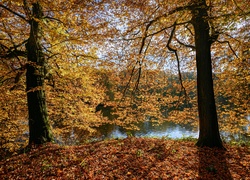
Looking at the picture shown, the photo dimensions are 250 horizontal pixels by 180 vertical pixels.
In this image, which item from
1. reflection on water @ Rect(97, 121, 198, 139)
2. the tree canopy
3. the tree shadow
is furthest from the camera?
reflection on water @ Rect(97, 121, 198, 139)

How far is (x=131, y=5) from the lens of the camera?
6.80 metres

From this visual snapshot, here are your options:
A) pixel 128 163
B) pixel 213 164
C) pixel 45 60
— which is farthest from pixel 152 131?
pixel 128 163

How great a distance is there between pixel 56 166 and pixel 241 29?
10.6 metres

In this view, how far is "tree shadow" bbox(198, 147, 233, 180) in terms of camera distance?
4375mm

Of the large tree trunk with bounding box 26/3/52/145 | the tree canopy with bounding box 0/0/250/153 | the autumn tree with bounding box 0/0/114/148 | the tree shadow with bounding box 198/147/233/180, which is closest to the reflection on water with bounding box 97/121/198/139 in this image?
the tree canopy with bounding box 0/0/250/153

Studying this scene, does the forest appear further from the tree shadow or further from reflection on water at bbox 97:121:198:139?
reflection on water at bbox 97:121:198:139

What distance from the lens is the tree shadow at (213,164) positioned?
172 inches

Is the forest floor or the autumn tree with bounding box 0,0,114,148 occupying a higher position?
the autumn tree with bounding box 0,0,114,148

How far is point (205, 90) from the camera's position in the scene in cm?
629

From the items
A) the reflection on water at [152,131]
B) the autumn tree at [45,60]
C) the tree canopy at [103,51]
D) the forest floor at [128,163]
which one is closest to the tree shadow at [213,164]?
the forest floor at [128,163]

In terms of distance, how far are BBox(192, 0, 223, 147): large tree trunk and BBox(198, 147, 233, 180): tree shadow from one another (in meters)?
0.42

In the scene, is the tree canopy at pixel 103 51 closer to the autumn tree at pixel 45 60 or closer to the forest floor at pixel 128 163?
the autumn tree at pixel 45 60

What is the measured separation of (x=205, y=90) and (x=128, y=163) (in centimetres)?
375

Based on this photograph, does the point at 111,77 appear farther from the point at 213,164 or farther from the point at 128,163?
the point at 213,164
